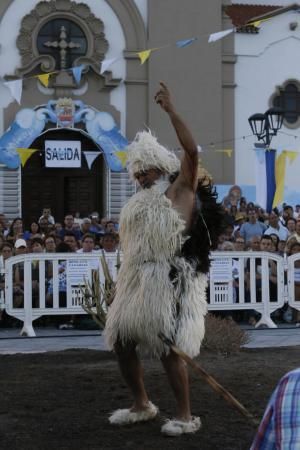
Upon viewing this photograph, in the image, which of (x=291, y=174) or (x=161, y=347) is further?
Result: (x=291, y=174)

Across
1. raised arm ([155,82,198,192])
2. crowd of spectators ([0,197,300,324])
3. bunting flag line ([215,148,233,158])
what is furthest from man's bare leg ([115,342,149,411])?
bunting flag line ([215,148,233,158])

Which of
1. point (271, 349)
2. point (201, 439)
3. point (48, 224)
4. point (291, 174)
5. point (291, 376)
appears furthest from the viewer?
point (291, 174)

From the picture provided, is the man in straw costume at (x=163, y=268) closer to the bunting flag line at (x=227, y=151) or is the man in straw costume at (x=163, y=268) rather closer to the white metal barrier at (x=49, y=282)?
the white metal barrier at (x=49, y=282)

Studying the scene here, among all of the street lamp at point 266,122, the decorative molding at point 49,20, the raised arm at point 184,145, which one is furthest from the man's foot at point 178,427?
→ the decorative molding at point 49,20

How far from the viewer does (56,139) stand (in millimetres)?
22828

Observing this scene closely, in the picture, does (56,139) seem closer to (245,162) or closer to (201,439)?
(245,162)

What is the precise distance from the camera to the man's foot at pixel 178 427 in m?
5.03

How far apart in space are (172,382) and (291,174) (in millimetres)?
19828

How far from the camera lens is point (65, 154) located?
22484 mm

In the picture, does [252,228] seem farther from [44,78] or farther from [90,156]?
[90,156]

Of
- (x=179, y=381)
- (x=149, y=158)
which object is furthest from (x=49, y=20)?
(x=179, y=381)

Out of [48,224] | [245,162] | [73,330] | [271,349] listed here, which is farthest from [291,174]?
[271,349]

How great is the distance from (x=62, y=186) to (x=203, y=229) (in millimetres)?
17922

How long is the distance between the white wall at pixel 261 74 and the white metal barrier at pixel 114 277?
12227mm
